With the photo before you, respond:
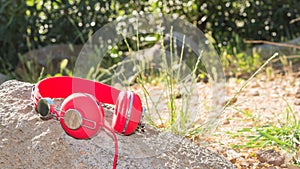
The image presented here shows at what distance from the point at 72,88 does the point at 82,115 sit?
406mm

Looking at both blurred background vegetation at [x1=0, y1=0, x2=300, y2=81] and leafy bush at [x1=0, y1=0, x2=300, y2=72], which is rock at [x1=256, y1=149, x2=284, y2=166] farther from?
leafy bush at [x1=0, y1=0, x2=300, y2=72]

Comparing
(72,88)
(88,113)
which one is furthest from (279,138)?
(88,113)

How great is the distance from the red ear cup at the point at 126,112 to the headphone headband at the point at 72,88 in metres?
0.33

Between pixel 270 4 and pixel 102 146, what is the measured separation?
14.9ft

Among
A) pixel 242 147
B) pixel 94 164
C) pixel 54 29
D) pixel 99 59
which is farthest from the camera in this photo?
pixel 54 29

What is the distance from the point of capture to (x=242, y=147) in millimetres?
2463

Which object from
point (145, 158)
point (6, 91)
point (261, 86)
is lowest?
point (261, 86)

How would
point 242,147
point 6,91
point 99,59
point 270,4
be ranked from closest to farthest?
1. point 6,91
2. point 242,147
3. point 99,59
4. point 270,4

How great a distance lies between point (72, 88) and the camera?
201cm

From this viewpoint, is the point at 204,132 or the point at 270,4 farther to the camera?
the point at 270,4

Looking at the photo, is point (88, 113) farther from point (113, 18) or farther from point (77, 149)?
point (113, 18)

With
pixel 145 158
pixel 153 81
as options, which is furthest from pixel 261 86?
pixel 145 158

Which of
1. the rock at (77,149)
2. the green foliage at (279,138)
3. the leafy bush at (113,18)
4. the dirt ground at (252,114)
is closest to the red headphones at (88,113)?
the rock at (77,149)

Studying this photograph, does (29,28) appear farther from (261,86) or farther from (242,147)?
(242,147)
